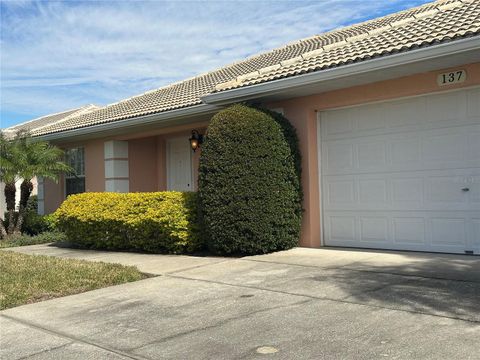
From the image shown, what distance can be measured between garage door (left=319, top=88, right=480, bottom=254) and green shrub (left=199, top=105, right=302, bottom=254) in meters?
1.15

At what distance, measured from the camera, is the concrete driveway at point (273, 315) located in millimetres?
4391

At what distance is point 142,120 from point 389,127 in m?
6.22

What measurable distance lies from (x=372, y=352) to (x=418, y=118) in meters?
5.62

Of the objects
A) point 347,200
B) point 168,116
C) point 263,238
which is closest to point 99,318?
point 263,238

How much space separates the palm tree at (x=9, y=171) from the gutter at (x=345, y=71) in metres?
6.38

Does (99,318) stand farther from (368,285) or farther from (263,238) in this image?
(263,238)

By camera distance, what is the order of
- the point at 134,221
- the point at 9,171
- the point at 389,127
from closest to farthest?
1. the point at 389,127
2. the point at 134,221
3. the point at 9,171

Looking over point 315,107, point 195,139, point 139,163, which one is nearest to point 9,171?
point 139,163

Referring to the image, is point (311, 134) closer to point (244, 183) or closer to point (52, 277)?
point (244, 183)

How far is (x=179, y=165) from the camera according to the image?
15.1 metres

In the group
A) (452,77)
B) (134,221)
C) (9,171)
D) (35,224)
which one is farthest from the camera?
(35,224)

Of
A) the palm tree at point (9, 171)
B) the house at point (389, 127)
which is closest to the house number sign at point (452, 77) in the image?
the house at point (389, 127)

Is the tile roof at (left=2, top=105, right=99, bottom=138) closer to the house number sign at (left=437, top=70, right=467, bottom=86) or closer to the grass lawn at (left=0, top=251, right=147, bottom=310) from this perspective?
the grass lawn at (left=0, top=251, right=147, bottom=310)

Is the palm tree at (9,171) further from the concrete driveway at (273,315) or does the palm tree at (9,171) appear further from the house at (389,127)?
the concrete driveway at (273,315)
